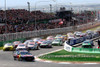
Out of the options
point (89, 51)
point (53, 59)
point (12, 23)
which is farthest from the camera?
point (12, 23)

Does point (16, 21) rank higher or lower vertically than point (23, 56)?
higher

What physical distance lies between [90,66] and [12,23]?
43458 millimetres

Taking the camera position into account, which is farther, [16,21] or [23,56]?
[16,21]

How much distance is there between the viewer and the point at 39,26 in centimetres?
8338

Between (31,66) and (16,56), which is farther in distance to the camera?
(16,56)

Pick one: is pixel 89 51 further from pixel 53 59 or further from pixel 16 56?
pixel 16 56

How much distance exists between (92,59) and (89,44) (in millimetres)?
18795

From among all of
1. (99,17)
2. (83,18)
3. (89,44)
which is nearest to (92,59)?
(89,44)

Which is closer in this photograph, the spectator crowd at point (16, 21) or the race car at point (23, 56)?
the race car at point (23, 56)

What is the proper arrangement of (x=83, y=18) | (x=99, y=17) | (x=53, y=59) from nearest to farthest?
1. (x=53, y=59)
2. (x=83, y=18)
3. (x=99, y=17)

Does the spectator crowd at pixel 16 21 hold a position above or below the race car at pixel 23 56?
above

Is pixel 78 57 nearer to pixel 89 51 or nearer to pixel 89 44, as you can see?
pixel 89 51

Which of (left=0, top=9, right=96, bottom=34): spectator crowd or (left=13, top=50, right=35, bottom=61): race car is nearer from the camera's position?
(left=13, top=50, right=35, bottom=61): race car

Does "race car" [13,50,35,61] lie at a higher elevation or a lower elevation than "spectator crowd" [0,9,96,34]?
lower
